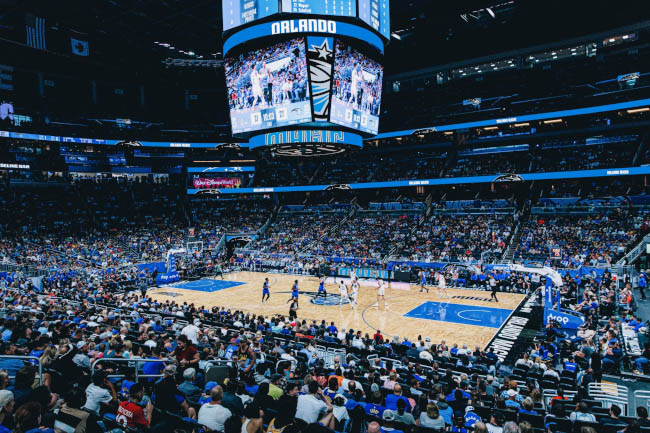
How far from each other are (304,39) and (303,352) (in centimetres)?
1465

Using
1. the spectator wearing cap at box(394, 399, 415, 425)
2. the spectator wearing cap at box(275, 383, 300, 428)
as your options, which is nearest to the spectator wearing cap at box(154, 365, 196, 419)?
the spectator wearing cap at box(275, 383, 300, 428)

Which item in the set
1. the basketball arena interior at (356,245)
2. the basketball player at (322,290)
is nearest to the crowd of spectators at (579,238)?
the basketball arena interior at (356,245)

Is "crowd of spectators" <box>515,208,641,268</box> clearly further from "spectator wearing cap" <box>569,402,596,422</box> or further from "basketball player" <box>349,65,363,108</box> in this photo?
"spectator wearing cap" <box>569,402,596,422</box>

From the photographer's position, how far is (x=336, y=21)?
19.7 meters

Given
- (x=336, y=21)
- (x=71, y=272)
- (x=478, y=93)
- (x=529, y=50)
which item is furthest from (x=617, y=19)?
(x=71, y=272)

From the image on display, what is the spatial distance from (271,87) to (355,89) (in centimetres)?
436

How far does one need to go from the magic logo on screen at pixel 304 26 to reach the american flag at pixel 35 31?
94.9 feet

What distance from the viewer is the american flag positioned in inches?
1415

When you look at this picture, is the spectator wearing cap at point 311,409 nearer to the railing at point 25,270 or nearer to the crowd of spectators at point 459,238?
the crowd of spectators at point 459,238

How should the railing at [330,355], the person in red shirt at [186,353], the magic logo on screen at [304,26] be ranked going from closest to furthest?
1. the person in red shirt at [186,353]
2. the railing at [330,355]
3. the magic logo on screen at [304,26]

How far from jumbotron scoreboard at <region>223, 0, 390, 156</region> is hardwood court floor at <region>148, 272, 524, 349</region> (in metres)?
9.40

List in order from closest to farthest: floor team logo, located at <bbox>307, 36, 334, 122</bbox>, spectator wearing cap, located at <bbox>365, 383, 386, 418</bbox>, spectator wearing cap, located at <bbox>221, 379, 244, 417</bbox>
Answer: spectator wearing cap, located at <bbox>221, 379, 244, 417</bbox>
spectator wearing cap, located at <bbox>365, 383, 386, 418</bbox>
floor team logo, located at <bbox>307, 36, 334, 122</bbox>

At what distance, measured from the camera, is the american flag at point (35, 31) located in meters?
36.0

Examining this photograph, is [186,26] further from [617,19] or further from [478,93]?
[617,19]
